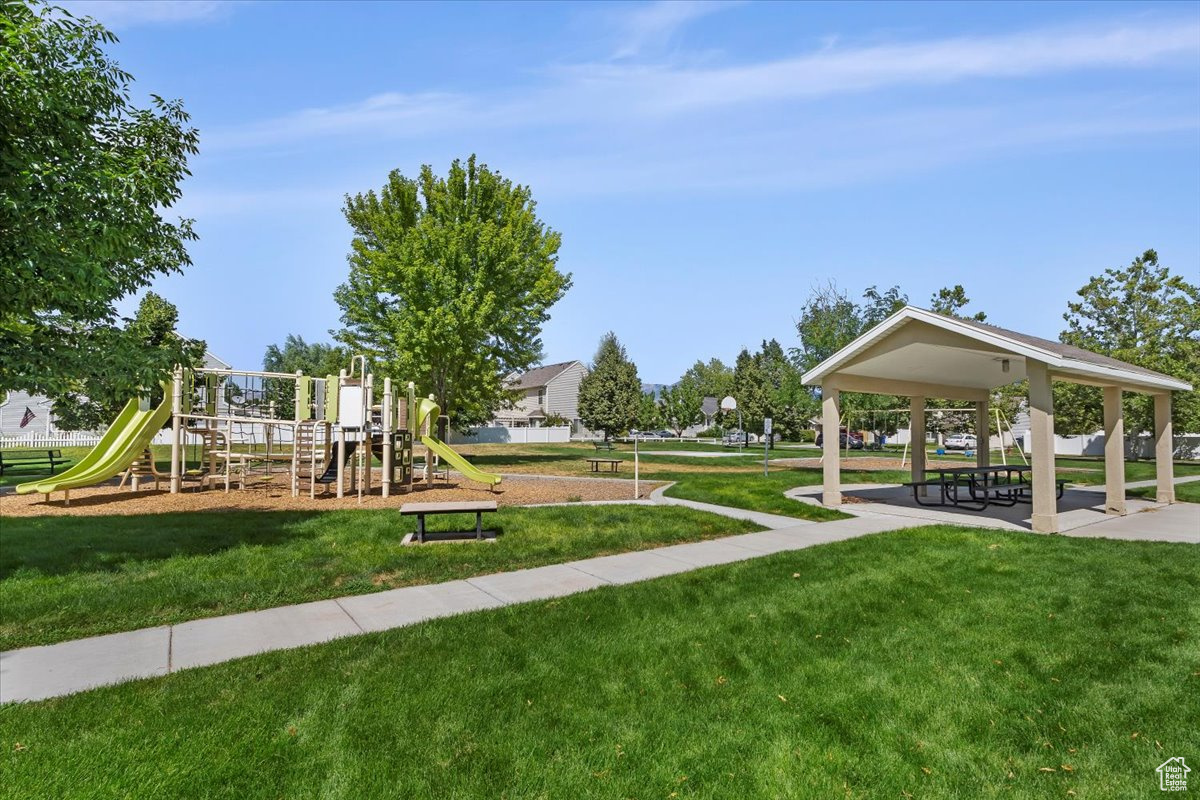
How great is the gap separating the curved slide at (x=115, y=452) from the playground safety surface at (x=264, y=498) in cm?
40

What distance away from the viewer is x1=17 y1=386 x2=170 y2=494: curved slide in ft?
38.0

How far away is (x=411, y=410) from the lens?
50.6ft

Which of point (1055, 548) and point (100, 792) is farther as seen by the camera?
point (1055, 548)

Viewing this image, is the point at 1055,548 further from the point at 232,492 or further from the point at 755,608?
the point at 232,492

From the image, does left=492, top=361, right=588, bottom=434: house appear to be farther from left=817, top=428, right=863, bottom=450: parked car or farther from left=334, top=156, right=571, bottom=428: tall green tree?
left=334, top=156, right=571, bottom=428: tall green tree

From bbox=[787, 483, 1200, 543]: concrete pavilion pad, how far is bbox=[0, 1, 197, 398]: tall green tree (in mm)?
12959

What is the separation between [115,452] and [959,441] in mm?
53895

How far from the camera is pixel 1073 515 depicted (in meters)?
12.0

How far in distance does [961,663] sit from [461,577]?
522cm

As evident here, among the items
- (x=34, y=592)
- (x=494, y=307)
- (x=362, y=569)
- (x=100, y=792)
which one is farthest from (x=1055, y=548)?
(x=494, y=307)

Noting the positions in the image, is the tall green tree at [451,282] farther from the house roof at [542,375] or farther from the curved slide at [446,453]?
the house roof at [542,375]

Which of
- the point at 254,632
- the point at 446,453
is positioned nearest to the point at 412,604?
the point at 254,632

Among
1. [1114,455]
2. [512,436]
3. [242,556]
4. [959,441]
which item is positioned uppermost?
[1114,455]

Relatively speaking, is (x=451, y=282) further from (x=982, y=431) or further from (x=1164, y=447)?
(x=1164, y=447)
